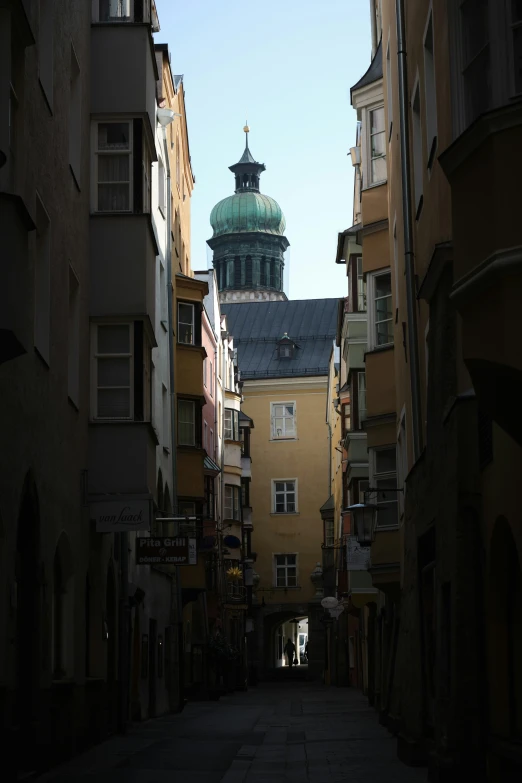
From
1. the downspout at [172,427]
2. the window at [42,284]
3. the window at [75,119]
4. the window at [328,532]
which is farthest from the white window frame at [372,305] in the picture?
the window at [328,532]

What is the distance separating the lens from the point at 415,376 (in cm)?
1700

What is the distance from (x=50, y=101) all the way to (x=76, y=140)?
9.88ft

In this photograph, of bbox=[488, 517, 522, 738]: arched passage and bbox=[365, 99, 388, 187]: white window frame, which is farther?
bbox=[365, 99, 388, 187]: white window frame

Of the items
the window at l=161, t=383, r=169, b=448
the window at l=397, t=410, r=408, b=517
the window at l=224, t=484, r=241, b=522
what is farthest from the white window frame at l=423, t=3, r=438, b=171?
the window at l=224, t=484, r=241, b=522

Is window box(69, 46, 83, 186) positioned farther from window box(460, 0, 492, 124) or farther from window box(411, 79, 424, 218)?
window box(460, 0, 492, 124)

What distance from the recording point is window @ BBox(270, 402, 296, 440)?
77250mm

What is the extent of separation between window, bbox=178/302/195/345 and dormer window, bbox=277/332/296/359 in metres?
47.4

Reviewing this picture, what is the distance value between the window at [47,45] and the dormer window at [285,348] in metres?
67.1

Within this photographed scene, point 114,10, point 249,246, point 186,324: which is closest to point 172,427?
point 186,324

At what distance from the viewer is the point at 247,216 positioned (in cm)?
10869

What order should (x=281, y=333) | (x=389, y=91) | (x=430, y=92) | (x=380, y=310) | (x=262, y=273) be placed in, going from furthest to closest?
(x=262, y=273) → (x=281, y=333) → (x=380, y=310) → (x=389, y=91) → (x=430, y=92)

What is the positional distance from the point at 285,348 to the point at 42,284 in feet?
222

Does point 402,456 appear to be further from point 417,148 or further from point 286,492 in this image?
point 286,492

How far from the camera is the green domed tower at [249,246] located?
105 m
